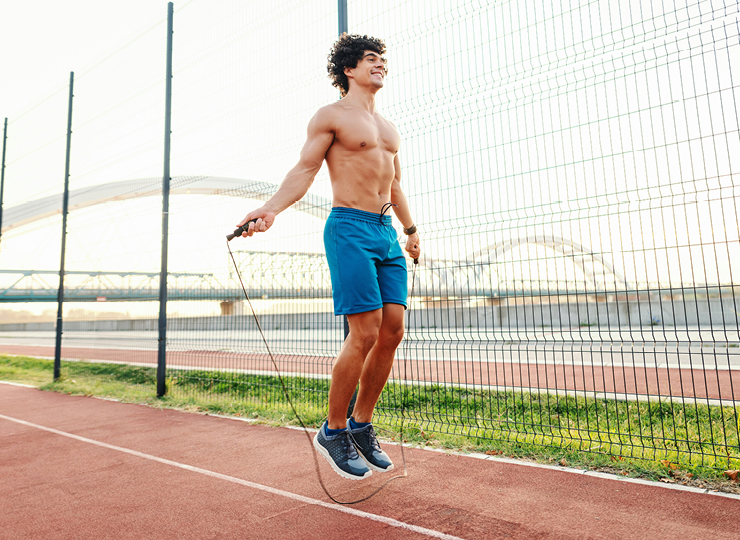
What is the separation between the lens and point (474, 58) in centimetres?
400

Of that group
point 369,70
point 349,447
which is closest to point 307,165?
point 369,70

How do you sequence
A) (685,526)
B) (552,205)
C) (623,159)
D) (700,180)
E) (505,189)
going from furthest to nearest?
(505,189), (552,205), (623,159), (700,180), (685,526)

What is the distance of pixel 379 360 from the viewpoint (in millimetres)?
2885

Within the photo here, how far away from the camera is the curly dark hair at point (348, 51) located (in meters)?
2.98

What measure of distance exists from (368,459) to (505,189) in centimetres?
219

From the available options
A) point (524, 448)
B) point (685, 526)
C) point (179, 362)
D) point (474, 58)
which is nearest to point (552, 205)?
point (474, 58)

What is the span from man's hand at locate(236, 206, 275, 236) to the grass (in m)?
1.83

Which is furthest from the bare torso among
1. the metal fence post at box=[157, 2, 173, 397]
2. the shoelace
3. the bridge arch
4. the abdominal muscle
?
the metal fence post at box=[157, 2, 173, 397]

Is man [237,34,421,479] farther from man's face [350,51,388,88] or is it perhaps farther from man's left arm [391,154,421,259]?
man's left arm [391,154,421,259]

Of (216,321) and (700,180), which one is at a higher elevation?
(700,180)

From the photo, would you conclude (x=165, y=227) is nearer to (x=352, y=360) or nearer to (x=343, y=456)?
(x=352, y=360)

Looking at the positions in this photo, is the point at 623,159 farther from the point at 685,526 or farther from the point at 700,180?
the point at 685,526

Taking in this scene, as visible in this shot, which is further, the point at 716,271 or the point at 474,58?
the point at 474,58

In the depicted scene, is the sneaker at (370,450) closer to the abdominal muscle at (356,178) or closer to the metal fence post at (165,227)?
the abdominal muscle at (356,178)
